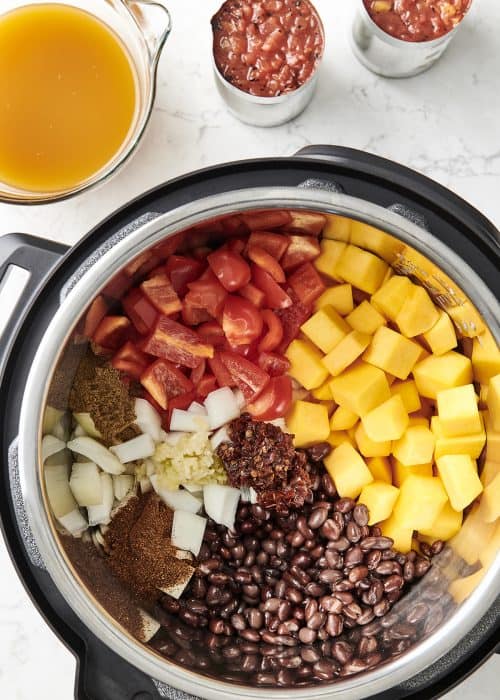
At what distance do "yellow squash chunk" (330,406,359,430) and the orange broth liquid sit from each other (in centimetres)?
85

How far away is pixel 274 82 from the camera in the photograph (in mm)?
1964

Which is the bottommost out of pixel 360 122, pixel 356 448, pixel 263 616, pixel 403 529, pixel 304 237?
pixel 263 616

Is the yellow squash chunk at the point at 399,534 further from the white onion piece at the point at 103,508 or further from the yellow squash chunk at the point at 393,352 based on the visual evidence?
the white onion piece at the point at 103,508

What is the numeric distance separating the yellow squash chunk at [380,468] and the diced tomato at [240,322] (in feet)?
1.39

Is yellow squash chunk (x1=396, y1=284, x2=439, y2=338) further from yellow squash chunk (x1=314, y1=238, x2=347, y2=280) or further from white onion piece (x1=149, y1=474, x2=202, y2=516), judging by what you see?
white onion piece (x1=149, y1=474, x2=202, y2=516)

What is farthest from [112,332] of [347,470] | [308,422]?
[347,470]

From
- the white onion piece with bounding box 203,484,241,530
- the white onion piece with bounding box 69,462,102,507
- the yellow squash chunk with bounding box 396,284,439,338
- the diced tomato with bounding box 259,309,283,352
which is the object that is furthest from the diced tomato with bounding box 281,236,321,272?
the white onion piece with bounding box 69,462,102,507

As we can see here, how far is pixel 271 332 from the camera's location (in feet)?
6.47

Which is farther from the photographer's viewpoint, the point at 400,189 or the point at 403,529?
the point at 403,529

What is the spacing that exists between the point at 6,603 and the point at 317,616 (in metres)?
0.82

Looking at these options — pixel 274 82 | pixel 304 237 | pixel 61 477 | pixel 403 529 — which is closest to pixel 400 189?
pixel 304 237

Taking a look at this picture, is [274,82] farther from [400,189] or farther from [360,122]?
[400,189]

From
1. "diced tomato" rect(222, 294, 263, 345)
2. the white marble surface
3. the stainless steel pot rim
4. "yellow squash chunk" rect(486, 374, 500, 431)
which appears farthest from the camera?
the white marble surface

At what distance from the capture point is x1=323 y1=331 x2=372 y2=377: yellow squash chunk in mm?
1934
